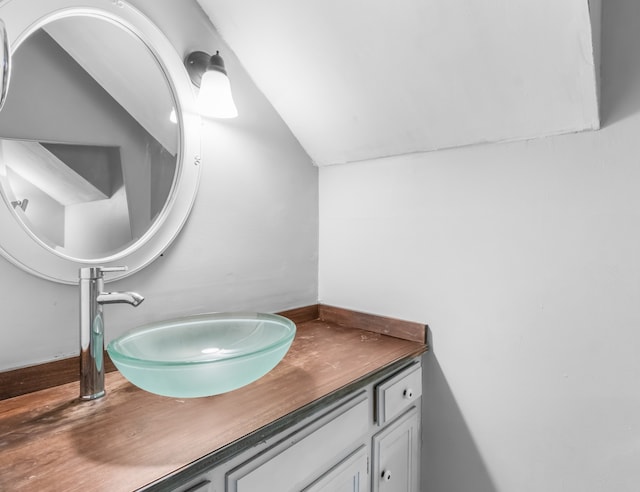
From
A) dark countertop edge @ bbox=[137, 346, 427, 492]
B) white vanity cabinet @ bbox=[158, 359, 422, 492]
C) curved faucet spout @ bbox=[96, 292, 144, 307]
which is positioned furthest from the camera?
curved faucet spout @ bbox=[96, 292, 144, 307]

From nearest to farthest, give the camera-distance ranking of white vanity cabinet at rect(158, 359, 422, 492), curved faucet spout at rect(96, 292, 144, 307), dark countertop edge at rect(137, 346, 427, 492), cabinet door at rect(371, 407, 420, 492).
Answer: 1. dark countertop edge at rect(137, 346, 427, 492)
2. white vanity cabinet at rect(158, 359, 422, 492)
3. curved faucet spout at rect(96, 292, 144, 307)
4. cabinet door at rect(371, 407, 420, 492)

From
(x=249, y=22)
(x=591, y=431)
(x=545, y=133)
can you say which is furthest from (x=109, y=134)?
(x=591, y=431)

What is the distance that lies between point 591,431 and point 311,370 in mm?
707

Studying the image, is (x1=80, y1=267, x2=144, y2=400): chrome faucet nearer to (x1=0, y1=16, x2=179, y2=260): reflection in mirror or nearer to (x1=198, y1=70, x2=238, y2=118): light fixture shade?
(x1=0, y1=16, x2=179, y2=260): reflection in mirror

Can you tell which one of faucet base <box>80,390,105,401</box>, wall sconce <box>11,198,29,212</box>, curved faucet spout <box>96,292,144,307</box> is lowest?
faucet base <box>80,390,105,401</box>

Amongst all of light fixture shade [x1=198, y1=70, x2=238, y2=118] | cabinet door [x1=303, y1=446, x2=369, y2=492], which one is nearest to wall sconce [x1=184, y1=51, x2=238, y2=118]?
light fixture shade [x1=198, y1=70, x2=238, y2=118]

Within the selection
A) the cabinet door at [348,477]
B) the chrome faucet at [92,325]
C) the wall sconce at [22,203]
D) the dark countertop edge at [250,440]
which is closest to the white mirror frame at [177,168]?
the wall sconce at [22,203]

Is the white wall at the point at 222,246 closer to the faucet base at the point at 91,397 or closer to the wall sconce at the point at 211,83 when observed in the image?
the wall sconce at the point at 211,83

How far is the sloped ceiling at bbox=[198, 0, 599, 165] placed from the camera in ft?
2.82

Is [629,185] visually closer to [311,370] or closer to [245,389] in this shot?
[311,370]

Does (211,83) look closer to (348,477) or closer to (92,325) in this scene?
(92,325)

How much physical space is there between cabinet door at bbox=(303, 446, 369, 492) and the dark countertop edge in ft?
0.53

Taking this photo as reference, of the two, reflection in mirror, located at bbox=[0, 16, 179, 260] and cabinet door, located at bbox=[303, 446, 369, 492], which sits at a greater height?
reflection in mirror, located at bbox=[0, 16, 179, 260]

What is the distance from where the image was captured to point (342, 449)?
0.91m
